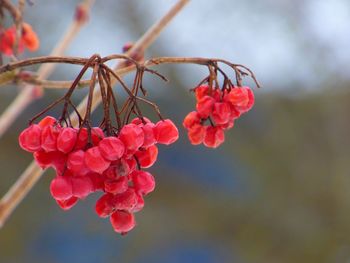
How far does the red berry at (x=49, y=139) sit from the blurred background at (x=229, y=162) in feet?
6.38

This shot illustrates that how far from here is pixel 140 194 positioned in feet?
1.23

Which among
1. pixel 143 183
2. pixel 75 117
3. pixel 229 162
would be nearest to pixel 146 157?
pixel 143 183

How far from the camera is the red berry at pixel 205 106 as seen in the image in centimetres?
41

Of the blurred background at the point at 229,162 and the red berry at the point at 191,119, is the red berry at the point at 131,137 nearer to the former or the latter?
the red berry at the point at 191,119

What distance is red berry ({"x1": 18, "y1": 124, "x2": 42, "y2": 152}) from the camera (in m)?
0.36

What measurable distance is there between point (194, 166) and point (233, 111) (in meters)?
2.11

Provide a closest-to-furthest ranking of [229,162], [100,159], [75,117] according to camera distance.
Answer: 1. [100,159]
2. [75,117]
3. [229,162]

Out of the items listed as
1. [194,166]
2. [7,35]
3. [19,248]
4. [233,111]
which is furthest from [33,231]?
[233,111]

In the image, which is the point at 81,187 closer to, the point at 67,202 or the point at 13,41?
the point at 67,202

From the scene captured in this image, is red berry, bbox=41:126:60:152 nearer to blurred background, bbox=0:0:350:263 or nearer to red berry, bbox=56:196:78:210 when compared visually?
red berry, bbox=56:196:78:210

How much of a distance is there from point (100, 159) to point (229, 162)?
2328 mm

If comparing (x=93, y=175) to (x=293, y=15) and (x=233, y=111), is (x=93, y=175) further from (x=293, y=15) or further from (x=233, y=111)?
(x=293, y=15)

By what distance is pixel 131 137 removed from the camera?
35 cm

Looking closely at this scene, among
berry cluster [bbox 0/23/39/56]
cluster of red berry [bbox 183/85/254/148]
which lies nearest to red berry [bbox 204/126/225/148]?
cluster of red berry [bbox 183/85/254/148]
